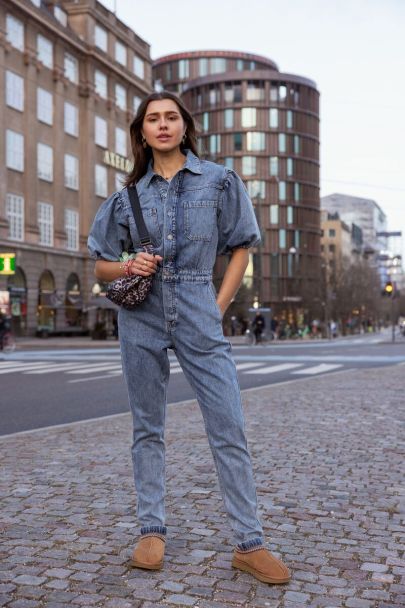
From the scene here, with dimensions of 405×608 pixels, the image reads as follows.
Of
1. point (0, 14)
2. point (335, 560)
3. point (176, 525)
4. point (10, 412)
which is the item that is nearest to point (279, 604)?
point (335, 560)

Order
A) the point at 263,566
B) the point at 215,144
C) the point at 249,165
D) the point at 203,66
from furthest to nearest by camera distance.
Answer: the point at 203,66 < the point at 215,144 < the point at 249,165 < the point at 263,566

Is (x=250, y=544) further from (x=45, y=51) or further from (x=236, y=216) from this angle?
(x=45, y=51)

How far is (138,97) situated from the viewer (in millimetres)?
58438

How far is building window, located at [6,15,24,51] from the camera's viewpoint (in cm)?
4175

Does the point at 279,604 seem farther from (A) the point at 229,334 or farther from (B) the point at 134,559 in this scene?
(A) the point at 229,334

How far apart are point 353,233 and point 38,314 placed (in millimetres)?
114209

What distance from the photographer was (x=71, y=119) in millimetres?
48656

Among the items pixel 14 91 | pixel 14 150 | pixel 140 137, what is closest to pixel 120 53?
pixel 14 91

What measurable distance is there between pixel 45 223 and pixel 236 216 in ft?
142

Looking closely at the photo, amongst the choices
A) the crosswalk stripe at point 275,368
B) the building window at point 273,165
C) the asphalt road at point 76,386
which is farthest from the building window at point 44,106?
the building window at point 273,165

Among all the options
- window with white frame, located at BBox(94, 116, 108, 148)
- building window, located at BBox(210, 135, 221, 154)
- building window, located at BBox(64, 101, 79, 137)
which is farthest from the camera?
building window, located at BBox(210, 135, 221, 154)

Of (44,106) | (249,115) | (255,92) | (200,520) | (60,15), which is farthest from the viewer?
(249,115)

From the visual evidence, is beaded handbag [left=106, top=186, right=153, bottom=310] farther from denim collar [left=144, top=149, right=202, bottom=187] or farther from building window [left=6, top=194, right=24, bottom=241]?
building window [left=6, top=194, right=24, bottom=241]

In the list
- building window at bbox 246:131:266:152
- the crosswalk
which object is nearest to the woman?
the crosswalk
